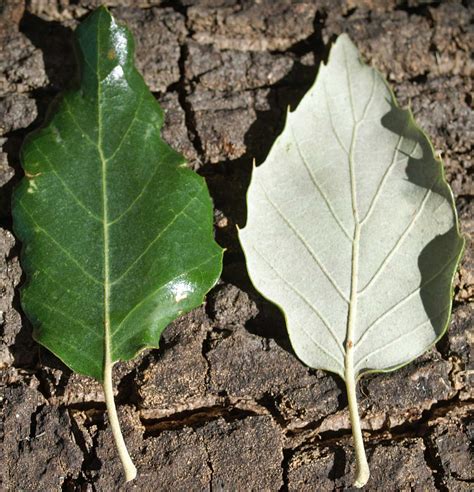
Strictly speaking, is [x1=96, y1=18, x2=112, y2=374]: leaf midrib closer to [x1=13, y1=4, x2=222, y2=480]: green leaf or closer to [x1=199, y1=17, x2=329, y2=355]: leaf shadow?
[x1=13, y1=4, x2=222, y2=480]: green leaf

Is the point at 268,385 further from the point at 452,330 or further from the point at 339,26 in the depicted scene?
the point at 339,26

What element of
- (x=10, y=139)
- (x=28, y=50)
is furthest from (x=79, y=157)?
(x=28, y=50)

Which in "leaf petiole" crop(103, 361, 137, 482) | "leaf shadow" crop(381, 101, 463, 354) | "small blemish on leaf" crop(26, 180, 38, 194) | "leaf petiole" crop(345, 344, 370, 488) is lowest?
"leaf petiole" crop(345, 344, 370, 488)

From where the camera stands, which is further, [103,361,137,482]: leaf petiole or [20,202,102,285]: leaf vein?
[20,202,102,285]: leaf vein

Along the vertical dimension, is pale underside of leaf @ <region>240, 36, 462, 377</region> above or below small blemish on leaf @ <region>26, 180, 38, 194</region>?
below

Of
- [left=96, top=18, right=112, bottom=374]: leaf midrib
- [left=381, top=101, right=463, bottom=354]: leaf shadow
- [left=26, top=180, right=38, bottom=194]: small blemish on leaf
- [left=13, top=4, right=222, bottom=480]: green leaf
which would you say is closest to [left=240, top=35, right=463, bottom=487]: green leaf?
[left=381, top=101, right=463, bottom=354]: leaf shadow

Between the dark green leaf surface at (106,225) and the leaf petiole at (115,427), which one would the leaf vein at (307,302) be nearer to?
the dark green leaf surface at (106,225)

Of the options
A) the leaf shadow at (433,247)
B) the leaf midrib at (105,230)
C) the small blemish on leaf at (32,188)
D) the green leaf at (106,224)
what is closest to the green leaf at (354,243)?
the leaf shadow at (433,247)

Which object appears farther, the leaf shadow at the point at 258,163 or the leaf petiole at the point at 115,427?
the leaf shadow at the point at 258,163
